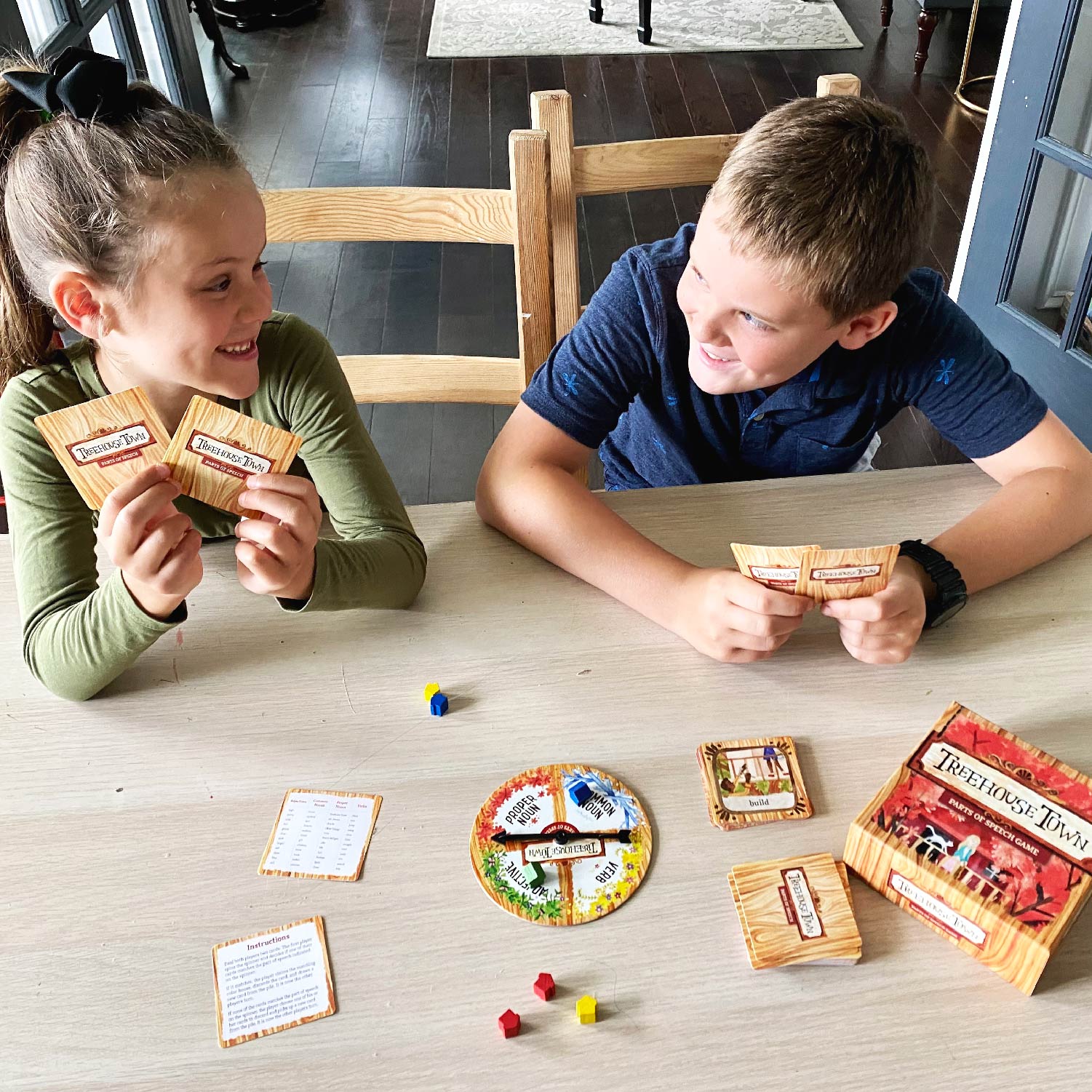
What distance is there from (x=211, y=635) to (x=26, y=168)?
480 mm

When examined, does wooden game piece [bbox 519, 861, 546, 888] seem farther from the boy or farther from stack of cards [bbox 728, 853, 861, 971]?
the boy

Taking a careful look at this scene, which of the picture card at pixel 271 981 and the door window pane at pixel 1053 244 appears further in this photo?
the door window pane at pixel 1053 244

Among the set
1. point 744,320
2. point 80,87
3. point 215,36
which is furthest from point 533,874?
point 215,36

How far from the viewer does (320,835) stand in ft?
2.62

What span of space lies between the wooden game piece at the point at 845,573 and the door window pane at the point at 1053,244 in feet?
4.64

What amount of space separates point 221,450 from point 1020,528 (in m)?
0.80

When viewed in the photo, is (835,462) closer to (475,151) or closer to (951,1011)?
(951,1011)

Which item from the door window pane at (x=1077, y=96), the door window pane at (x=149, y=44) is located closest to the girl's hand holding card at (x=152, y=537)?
the door window pane at (x=1077, y=96)

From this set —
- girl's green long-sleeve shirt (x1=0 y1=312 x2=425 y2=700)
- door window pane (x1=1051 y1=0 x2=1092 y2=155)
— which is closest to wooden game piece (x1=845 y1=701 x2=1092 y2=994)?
girl's green long-sleeve shirt (x1=0 y1=312 x2=425 y2=700)

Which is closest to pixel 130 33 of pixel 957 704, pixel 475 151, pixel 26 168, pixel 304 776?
pixel 475 151

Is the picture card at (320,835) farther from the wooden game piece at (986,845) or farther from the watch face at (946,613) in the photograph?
the watch face at (946,613)

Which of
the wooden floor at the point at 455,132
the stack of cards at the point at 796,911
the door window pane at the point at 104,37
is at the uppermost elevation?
the stack of cards at the point at 796,911

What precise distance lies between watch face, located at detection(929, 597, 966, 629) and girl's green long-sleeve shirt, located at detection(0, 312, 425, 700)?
0.52 m

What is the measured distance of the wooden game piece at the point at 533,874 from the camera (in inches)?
30.2
